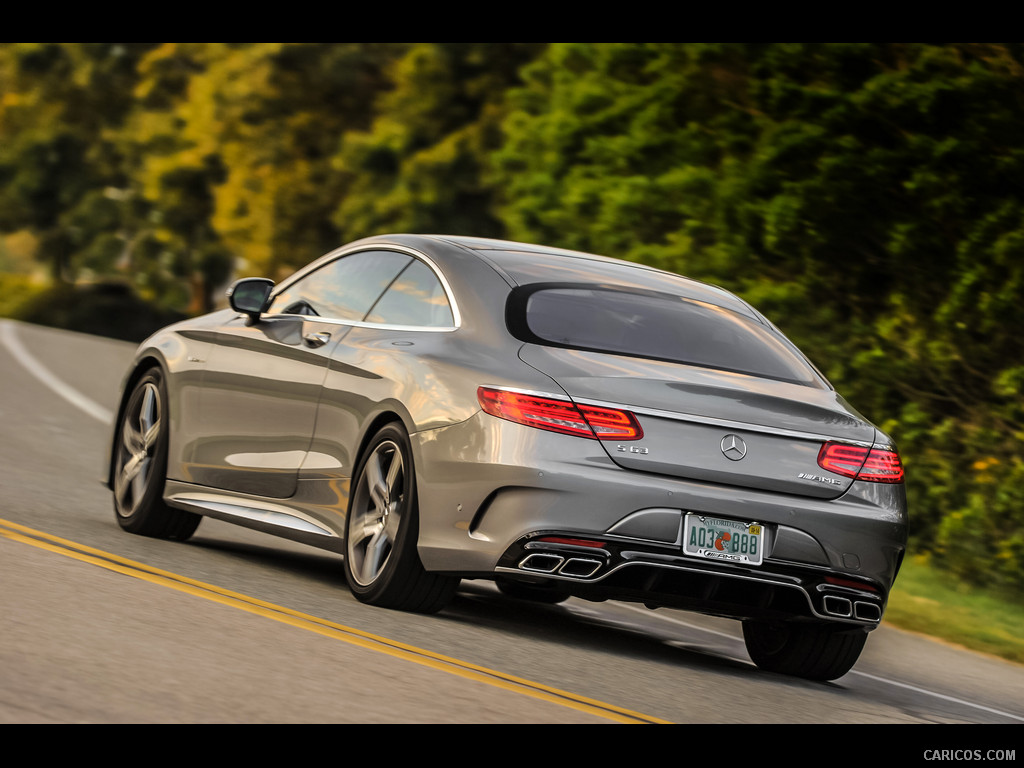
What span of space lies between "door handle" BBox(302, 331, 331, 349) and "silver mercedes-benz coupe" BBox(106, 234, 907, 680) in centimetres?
2

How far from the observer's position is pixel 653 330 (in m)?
7.56

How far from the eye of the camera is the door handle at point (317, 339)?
8094mm

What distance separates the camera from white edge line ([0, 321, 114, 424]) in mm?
18016

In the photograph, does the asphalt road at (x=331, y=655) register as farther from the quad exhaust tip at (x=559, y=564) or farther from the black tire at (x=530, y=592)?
the quad exhaust tip at (x=559, y=564)

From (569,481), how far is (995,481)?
6.99 meters

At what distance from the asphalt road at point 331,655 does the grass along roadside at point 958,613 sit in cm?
31

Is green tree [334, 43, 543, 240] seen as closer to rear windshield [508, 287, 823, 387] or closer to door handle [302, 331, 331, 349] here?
door handle [302, 331, 331, 349]

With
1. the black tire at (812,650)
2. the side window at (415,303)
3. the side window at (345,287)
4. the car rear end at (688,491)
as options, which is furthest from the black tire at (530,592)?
the side window at (345,287)

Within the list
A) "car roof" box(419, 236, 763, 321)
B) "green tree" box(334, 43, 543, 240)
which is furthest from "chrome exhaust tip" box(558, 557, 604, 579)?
"green tree" box(334, 43, 543, 240)

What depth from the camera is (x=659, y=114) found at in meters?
17.7

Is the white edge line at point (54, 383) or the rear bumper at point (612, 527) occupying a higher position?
the rear bumper at point (612, 527)
